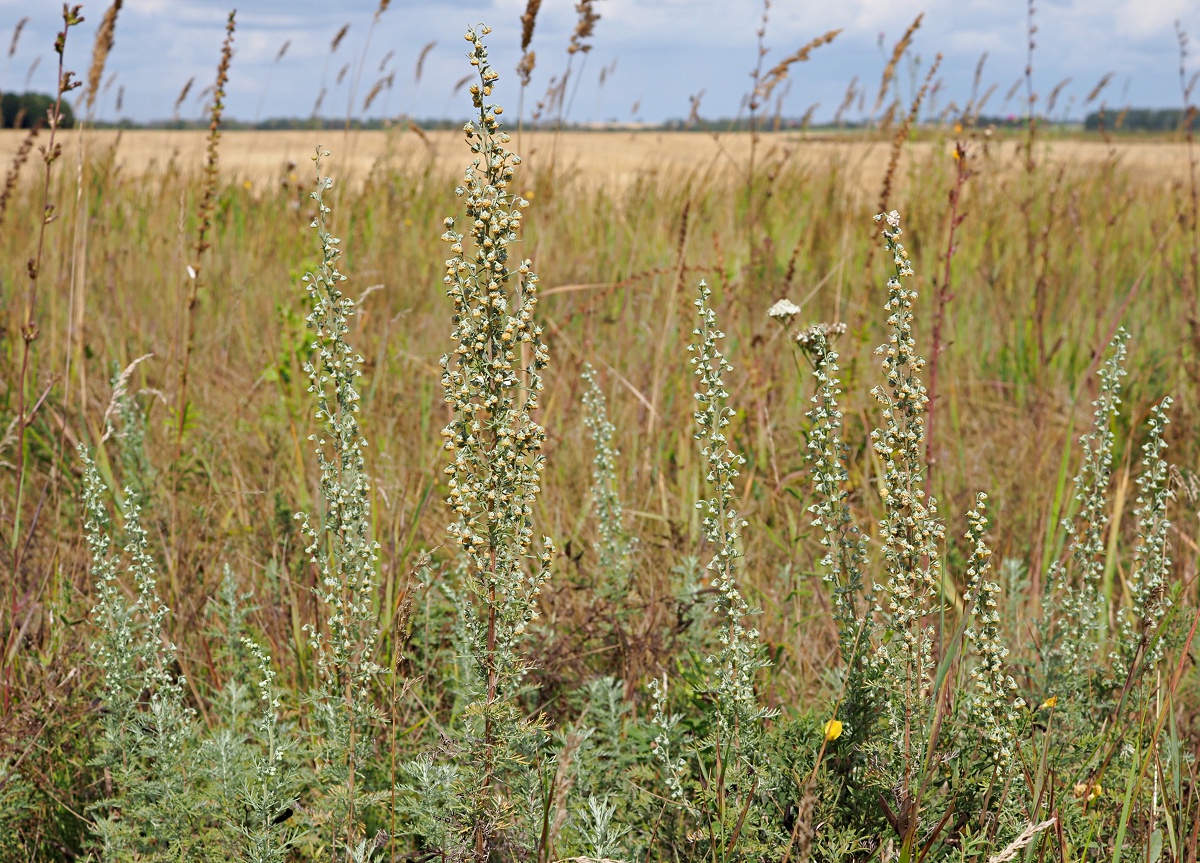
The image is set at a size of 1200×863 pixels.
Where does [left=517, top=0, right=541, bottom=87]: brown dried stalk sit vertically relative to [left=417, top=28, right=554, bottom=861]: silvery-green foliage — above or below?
above

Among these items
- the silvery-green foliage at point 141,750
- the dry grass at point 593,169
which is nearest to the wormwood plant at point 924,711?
the silvery-green foliage at point 141,750

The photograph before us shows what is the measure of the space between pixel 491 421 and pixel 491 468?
0.30 feet

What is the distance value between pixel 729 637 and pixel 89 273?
5.01 meters

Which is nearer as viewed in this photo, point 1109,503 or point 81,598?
point 81,598

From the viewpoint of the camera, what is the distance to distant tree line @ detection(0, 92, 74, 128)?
6255 mm

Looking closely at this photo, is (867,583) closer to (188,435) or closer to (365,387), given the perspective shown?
(365,387)

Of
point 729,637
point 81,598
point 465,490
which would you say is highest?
point 465,490

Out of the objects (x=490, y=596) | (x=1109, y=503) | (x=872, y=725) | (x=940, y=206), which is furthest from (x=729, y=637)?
(x=940, y=206)

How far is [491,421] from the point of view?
1.62 metres

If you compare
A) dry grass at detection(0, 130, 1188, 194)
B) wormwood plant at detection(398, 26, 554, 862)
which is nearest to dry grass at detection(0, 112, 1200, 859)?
dry grass at detection(0, 130, 1188, 194)

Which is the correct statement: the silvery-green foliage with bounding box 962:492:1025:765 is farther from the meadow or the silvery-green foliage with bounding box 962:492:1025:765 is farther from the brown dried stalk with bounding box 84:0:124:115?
the brown dried stalk with bounding box 84:0:124:115

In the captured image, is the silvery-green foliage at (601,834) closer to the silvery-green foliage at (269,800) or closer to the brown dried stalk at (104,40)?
the silvery-green foliage at (269,800)

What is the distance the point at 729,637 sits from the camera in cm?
190

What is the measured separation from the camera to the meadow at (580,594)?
171 centimetres
